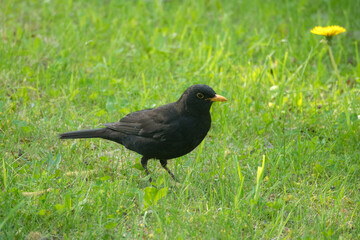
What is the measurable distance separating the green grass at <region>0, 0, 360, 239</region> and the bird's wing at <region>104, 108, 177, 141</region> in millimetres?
339

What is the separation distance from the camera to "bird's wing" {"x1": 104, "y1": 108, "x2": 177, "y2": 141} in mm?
4344

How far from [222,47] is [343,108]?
187 cm

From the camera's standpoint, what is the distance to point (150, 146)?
4.41 m

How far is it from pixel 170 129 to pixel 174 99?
147 centimetres

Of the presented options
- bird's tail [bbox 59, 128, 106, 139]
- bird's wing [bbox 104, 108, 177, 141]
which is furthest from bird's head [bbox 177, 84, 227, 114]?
bird's tail [bbox 59, 128, 106, 139]

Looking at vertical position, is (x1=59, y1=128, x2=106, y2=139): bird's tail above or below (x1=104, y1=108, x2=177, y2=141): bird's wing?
below

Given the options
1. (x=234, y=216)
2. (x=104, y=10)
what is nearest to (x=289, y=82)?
(x=234, y=216)

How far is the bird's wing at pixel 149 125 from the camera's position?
171 inches

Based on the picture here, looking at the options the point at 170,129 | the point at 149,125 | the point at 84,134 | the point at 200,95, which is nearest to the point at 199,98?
the point at 200,95

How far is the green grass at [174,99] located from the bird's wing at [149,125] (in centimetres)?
34

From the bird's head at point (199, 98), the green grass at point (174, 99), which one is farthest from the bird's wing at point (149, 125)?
the green grass at point (174, 99)

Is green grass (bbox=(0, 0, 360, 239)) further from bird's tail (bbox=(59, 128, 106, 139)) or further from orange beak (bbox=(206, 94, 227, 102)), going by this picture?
orange beak (bbox=(206, 94, 227, 102))

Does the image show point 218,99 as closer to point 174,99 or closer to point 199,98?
point 199,98

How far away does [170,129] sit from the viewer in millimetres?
4309
